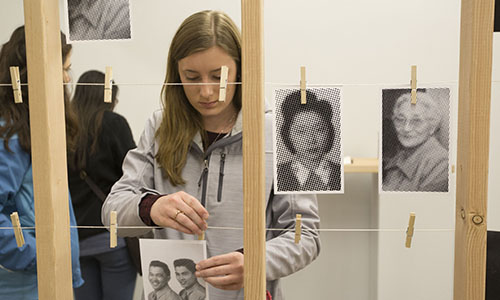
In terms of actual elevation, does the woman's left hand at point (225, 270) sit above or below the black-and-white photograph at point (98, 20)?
below

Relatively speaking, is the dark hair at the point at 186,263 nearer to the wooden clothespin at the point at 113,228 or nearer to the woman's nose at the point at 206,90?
the wooden clothespin at the point at 113,228

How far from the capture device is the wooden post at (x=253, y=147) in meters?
1.04

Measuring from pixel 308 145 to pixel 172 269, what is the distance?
1.52 ft

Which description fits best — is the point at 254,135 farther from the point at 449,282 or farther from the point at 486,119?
the point at 449,282

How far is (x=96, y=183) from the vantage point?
1.56 metres

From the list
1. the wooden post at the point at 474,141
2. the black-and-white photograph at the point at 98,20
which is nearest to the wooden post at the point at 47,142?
the black-and-white photograph at the point at 98,20

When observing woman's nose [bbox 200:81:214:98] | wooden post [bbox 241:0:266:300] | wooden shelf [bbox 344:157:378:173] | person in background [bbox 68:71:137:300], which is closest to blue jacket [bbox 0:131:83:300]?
person in background [bbox 68:71:137:300]

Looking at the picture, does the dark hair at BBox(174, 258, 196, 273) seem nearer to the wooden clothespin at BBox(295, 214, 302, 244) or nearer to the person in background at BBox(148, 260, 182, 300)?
the person in background at BBox(148, 260, 182, 300)

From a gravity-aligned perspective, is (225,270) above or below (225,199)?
below

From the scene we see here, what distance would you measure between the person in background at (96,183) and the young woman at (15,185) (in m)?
0.10

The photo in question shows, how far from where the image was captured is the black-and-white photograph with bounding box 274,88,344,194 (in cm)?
114

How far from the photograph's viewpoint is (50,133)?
112 cm

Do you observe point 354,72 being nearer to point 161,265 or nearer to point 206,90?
point 206,90

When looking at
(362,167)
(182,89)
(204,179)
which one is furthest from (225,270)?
(362,167)
